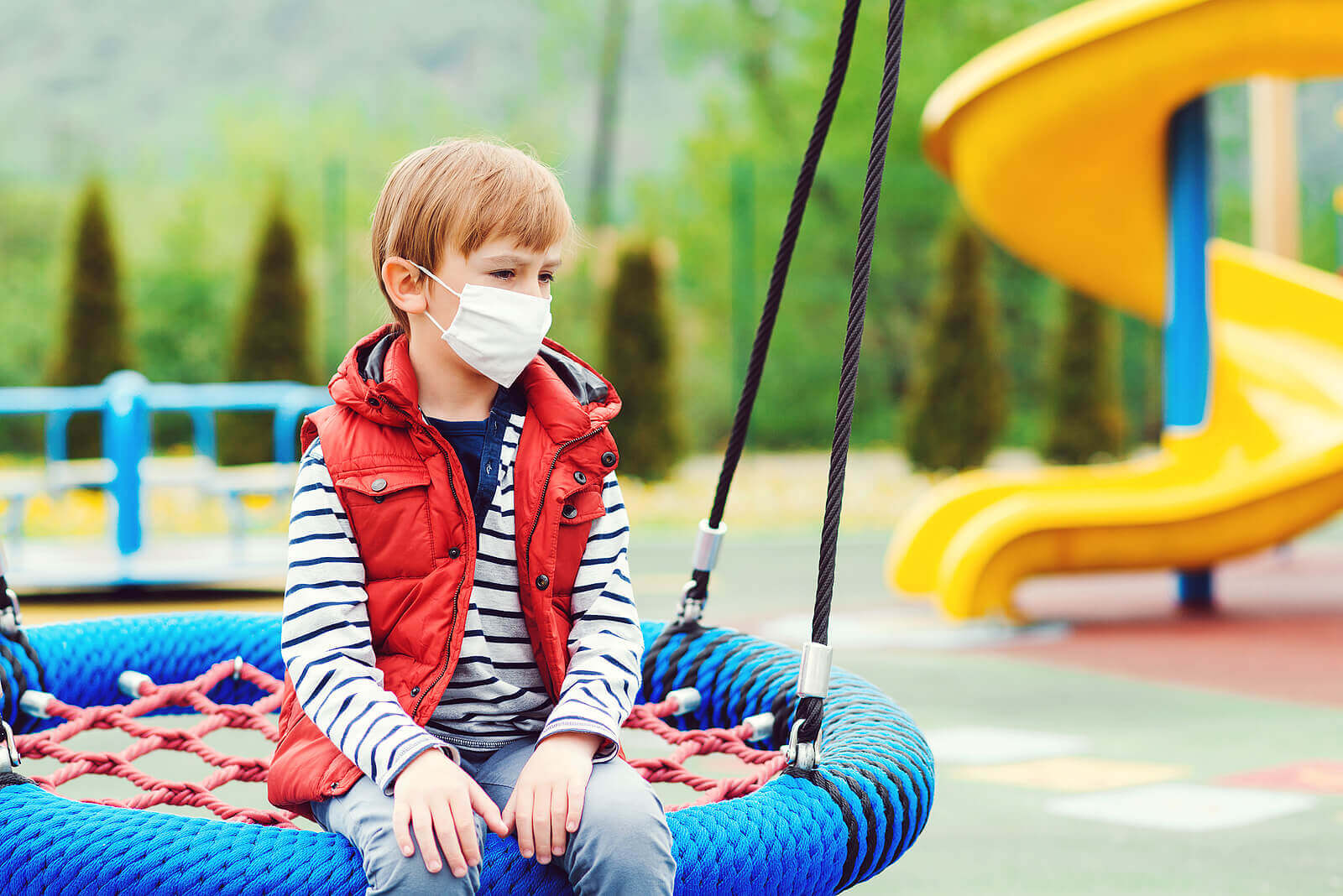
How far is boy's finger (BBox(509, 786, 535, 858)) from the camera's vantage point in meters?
1.27

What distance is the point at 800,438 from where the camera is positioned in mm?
15148

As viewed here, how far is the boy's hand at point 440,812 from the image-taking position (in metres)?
1.22

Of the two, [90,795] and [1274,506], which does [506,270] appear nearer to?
[90,795]

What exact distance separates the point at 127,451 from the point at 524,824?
617 cm

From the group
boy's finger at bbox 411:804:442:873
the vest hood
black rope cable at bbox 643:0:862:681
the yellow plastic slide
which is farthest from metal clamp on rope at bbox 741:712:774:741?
the yellow plastic slide

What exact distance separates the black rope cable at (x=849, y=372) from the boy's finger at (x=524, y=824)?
332mm

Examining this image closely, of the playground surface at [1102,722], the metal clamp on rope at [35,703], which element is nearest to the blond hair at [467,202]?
the metal clamp on rope at [35,703]

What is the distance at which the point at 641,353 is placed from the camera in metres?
12.3

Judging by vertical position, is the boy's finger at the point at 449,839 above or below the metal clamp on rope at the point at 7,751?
above

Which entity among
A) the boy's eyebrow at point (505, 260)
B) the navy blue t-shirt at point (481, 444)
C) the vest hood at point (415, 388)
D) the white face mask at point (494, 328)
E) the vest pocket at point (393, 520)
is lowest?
the vest pocket at point (393, 520)

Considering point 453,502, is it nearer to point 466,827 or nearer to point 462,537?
point 462,537

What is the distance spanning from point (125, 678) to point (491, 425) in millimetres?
1083

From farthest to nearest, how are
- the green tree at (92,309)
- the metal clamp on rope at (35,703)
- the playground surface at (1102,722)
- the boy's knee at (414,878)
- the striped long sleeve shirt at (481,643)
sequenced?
the green tree at (92,309) < the playground surface at (1102,722) < the metal clamp on rope at (35,703) < the striped long sleeve shirt at (481,643) < the boy's knee at (414,878)

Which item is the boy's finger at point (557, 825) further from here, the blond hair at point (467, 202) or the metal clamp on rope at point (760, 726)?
the metal clamp on rope at point (760, 726)
